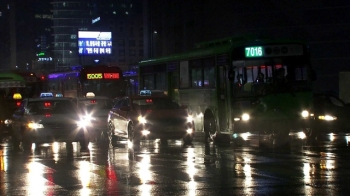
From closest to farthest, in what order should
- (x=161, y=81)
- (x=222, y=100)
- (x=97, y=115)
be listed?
(x=222, y=100), (x=97, y=115), (x=161, y=81)

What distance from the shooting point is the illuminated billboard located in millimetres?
82125

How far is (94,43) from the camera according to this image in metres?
83.2

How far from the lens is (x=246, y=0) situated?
59.3m

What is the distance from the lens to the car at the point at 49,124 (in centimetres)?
2077

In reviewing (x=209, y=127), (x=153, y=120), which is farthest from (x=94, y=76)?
(x=153, y=120)

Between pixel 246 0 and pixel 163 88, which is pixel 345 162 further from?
pixel 246 0

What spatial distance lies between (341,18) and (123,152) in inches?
1457

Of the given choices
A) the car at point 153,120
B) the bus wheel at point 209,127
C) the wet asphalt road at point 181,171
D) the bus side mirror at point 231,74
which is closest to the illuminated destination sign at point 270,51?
the bus side mirror at point 231,74

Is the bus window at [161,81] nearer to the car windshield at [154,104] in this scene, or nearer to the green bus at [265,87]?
the car windshield at [154,104]

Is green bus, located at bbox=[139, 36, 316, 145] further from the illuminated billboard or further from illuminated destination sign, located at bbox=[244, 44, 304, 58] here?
the illuminated billboard

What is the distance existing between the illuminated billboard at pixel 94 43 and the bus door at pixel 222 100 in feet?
198

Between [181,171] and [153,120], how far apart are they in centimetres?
774

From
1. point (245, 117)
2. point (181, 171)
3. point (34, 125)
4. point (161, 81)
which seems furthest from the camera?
point (161, 81)

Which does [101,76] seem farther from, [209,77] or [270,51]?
[270,51]
